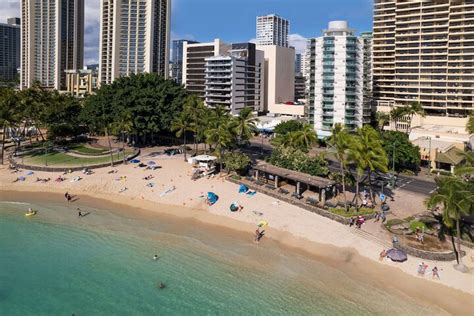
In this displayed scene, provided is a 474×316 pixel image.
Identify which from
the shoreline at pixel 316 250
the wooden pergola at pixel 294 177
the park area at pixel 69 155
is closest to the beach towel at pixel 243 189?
the wooden pergola at pixel 294 177

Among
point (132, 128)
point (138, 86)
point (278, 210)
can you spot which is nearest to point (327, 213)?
point (278, 210)

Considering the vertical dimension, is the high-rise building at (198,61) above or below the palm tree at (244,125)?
above

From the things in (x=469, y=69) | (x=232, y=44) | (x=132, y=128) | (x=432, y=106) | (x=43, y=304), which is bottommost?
(x=43, y=304)

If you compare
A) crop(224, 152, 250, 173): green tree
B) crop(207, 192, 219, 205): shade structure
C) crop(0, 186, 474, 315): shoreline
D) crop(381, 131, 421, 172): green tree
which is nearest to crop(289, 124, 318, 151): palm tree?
crop(224, 152, 250, 173): green tree

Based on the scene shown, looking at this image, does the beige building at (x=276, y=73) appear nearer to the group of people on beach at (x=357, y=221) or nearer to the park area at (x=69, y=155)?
the park area at (x=69, y=155)

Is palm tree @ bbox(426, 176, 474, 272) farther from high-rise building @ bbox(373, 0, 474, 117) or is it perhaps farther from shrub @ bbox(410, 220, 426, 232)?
high-rise building @ bbox(373, 0, 474, 117)

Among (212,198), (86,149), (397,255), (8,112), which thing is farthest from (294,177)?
(8,112)

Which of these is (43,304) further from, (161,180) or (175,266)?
(161,180)
